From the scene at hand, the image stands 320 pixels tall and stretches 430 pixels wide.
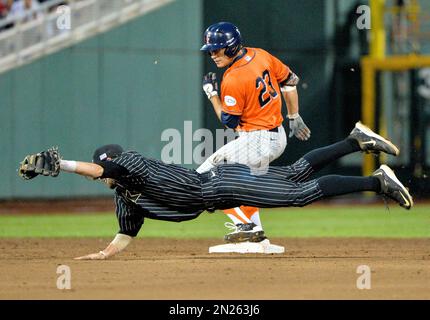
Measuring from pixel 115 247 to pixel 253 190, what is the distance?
57.6 inches

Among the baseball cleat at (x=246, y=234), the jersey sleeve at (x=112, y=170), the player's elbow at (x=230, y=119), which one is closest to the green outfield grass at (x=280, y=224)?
the baseball cleat at (x=246, y=234)

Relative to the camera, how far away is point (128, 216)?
8.68 meters

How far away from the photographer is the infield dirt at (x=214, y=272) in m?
6.72

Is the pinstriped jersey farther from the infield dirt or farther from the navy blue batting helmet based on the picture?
the navy blue batting helmet

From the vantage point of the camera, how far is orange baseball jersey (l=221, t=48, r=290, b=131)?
930cm

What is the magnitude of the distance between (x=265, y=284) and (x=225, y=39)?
3.11 metres

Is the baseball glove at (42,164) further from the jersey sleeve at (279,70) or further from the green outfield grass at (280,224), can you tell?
the green outfield grass at (280,224)

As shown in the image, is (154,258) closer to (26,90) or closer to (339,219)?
(339,219)

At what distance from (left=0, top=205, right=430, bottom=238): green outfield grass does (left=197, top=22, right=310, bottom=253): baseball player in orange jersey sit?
127 inches

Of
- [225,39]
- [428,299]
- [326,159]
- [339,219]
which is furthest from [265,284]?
[339,219]

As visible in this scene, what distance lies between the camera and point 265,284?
7.14m
